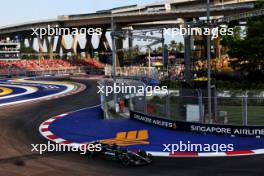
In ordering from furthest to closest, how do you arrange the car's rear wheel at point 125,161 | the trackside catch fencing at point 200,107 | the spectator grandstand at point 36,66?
the spectator grandstand at point 36,66, the trackside catch fencing at point 200,107, the car's rear wheel at point 125,161

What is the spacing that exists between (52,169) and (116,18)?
84915 mm

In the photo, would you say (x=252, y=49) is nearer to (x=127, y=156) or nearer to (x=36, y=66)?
(x=127, y=156)

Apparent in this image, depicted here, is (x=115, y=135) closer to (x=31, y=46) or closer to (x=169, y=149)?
(x=169, y=149)

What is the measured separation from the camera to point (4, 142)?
69.7 ft

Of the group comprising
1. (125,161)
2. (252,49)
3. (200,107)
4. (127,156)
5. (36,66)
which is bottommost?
(36,66)

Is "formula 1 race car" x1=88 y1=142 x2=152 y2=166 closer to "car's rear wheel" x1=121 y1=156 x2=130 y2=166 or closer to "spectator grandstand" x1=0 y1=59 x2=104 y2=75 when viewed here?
"car's rear wheel" x1=121 y1=156 x2=130 y2=166

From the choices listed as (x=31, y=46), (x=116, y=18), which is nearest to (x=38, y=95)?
(x=116, y=18)

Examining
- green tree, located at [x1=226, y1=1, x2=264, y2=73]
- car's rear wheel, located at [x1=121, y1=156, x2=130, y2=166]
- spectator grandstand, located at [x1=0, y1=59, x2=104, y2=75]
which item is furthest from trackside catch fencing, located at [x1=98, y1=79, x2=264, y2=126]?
spectator grandstand, located at [x1=0, y1=59, x2=104, y2=75]

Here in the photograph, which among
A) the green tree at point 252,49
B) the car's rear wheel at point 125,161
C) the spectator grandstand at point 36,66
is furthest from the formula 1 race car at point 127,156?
the spectator grandstand at point 36,66

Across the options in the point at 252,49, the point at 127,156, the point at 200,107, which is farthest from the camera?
the point at 252,49

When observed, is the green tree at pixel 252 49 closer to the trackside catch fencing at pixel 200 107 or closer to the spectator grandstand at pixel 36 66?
the trackside catch fencing at pixel 200 107

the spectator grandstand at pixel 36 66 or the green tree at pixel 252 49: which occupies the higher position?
the green tree at pixel 252 49

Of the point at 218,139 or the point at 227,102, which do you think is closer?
the point at 218,139

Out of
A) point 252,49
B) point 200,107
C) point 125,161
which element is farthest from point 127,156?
point 252,49
